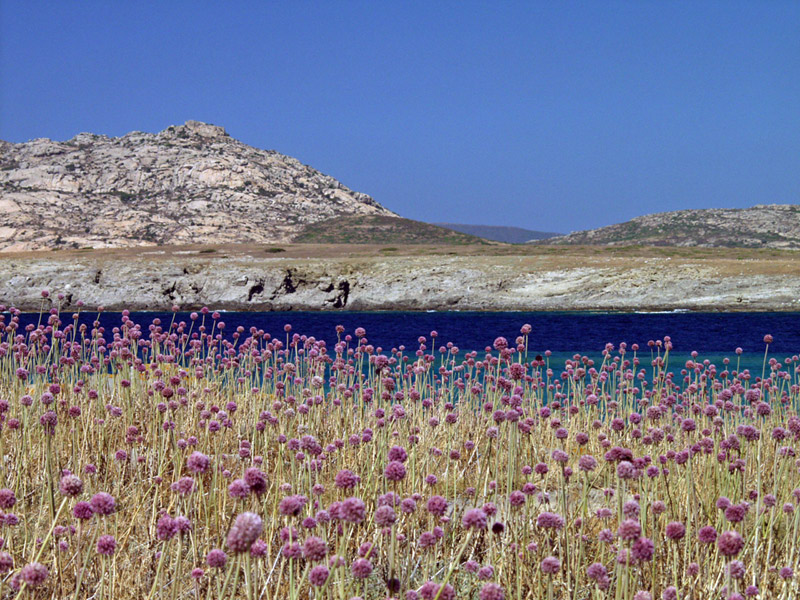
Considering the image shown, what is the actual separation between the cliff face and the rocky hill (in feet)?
136

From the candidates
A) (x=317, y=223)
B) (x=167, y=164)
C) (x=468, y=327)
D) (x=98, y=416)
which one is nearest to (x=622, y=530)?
(x=98, y=416)

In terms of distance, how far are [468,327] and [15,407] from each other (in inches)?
1276

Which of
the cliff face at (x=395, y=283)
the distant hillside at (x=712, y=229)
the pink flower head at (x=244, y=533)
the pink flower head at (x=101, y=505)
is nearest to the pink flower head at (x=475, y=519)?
the pink flower head at (x=244, y=533)

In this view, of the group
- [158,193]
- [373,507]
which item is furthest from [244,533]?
[158,193]

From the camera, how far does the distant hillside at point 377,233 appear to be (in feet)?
345

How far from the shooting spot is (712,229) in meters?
150

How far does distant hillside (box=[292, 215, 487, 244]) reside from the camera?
105 meters

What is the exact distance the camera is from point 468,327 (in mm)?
37906

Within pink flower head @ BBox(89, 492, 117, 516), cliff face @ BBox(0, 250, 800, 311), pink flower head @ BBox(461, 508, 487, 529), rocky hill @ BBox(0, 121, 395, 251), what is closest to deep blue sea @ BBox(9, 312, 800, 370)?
cliff face @ BBox(0, 250, 800, 311)

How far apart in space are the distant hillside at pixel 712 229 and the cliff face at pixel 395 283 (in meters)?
94.4

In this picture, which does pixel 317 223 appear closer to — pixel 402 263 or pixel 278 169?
pixel 278 169

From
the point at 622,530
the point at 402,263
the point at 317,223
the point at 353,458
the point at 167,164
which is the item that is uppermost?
the point at 167,164

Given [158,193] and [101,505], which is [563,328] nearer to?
[101,505]

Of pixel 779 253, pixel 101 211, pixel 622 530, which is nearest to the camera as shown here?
pixel 622 530
